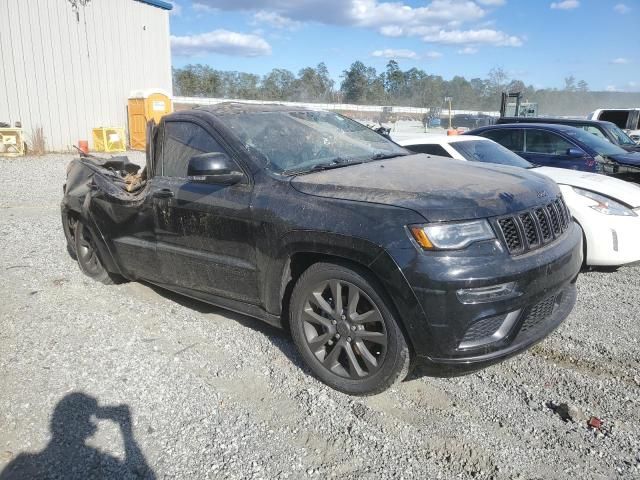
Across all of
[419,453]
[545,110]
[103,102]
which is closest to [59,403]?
[419,453]

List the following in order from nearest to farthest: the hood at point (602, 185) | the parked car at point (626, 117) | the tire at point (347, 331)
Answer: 1. the tire at point (347, 331)
2. the hood at point (602, 185)
3. the parked car at point (626, 117)

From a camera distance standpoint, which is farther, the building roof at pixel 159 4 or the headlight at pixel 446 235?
the building roof at pixel 159 4

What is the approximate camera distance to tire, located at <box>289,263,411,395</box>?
2.85 m

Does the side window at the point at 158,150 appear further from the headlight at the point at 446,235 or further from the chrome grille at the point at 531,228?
the chrome grille at the point at 531,228

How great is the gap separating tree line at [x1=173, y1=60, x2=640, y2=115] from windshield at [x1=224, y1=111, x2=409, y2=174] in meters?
41.8

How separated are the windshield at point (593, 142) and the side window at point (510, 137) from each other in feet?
2.11

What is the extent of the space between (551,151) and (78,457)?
7554 mm

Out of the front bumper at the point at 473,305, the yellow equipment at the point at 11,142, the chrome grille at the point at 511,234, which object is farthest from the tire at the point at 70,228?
the yellow equipment at the point at 11,142

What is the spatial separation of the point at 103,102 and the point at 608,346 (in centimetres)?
1959

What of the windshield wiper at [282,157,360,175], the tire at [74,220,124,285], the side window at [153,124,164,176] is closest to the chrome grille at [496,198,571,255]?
the windshield wiper at [282,157,360,175]

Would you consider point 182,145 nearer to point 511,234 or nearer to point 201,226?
point 201,226

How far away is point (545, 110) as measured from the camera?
6694 centimetres

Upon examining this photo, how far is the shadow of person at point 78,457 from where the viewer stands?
248 centimetres

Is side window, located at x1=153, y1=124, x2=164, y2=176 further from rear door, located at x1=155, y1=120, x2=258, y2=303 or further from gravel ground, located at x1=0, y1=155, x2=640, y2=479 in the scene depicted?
gravel ground, located at x1=0, y1=155, x2=640, y2=479
